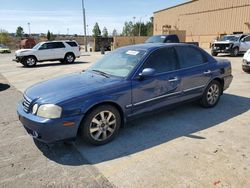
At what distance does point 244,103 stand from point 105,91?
393 cm

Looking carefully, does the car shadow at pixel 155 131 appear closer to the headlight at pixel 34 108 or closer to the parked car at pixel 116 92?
the parked car at pixel 116 92

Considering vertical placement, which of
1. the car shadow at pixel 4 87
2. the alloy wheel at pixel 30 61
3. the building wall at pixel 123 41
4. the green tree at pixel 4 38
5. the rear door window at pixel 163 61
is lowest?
the car shadow at pixel 4 87

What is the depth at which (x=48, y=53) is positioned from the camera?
17.7 metres

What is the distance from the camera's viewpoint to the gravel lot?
121 inches

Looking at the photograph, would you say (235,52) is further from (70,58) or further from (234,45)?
(70,58)

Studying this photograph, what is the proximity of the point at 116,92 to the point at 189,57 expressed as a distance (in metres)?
2.09

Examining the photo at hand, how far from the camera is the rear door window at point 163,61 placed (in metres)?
4.59

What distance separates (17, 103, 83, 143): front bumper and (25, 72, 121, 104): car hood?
0.93 ft

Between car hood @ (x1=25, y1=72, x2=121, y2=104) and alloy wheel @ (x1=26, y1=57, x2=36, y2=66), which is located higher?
car hood @ (x1=25, y1=72, x2=121, y2=104)

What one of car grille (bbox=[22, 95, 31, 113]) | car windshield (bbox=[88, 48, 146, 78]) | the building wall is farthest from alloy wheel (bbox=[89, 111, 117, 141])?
the building wall

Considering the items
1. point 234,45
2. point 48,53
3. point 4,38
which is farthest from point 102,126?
point 4,38

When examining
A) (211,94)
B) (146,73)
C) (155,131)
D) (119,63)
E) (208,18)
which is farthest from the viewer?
(208,18)

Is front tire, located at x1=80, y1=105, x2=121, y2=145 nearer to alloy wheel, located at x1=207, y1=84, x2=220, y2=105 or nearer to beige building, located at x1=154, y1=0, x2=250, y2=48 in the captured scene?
alloy wheel, located at x1=207, y1=84, x2=220, y2=105

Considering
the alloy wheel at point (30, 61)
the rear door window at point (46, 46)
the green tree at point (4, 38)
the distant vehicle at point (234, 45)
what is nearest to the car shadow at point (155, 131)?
the alloy wheel at point (30, 61)
